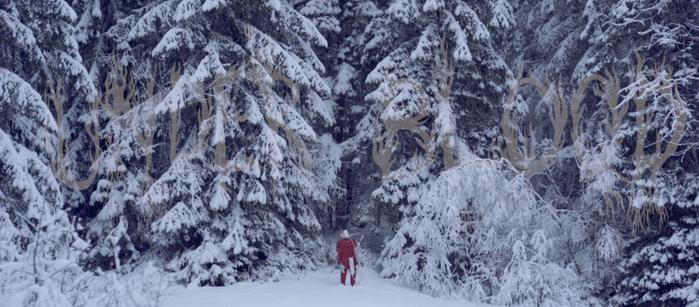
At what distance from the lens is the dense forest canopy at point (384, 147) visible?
14492mm

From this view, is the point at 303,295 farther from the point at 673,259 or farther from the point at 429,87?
the point at 673,259

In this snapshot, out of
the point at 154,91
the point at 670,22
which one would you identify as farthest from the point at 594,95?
the point at 154,91

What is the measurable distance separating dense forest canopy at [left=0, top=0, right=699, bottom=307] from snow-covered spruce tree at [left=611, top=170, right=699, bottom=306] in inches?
1.8

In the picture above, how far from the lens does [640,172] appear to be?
15016 mm

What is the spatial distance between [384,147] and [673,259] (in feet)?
23.6

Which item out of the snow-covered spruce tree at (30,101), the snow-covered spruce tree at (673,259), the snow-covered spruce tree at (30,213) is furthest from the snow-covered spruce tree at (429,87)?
the snow-covered spruce tree at (30,213)

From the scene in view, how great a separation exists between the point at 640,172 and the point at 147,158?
11.1 m

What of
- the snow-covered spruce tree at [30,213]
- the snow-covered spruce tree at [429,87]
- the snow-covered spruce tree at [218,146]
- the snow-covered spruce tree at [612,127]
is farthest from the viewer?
the snow-covered spruce tree at [429,87]

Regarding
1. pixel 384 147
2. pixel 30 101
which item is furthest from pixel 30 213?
pixel 384 147

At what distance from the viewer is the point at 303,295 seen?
1318 cm

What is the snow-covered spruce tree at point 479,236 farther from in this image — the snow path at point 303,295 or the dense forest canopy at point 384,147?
the snow path at point 303,295

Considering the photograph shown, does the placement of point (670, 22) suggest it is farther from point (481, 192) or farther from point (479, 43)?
point (481, 192)

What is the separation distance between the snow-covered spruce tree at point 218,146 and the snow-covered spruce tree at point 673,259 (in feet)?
24.5

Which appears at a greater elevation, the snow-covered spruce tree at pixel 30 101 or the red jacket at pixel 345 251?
the snow-covered spruce tree at pixel 30 101
